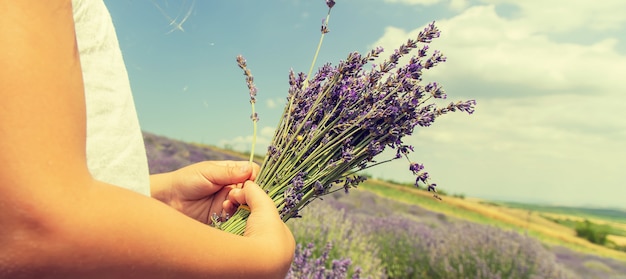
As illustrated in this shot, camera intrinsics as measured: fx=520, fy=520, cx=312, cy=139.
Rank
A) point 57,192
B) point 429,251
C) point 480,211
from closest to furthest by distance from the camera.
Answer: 1. point 57,192
2. point 429,251
3. point 480,211

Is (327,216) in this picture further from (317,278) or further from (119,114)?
(119,114)

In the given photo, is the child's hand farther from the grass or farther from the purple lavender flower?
the grass

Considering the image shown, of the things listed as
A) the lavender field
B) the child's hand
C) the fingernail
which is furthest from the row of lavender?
the fingernail

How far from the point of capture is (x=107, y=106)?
1.00 m

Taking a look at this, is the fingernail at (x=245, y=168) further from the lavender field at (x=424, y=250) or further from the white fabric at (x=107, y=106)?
the lavender field at (x=424, y=250)

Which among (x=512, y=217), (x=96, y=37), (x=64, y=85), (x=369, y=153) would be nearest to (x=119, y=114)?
(x=96, y=37)

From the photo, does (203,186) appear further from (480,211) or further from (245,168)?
(480,211)

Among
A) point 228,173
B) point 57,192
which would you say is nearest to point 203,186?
point 228,173

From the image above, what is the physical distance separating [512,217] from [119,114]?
18.5 m

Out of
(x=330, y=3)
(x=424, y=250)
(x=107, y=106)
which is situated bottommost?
(x=424, y=250)

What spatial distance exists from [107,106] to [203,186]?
0.74 m

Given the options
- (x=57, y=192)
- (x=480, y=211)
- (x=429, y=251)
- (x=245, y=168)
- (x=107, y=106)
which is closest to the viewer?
(x=57, y=192)

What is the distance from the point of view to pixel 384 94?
1.61 meters

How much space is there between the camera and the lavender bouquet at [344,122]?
1562mm
